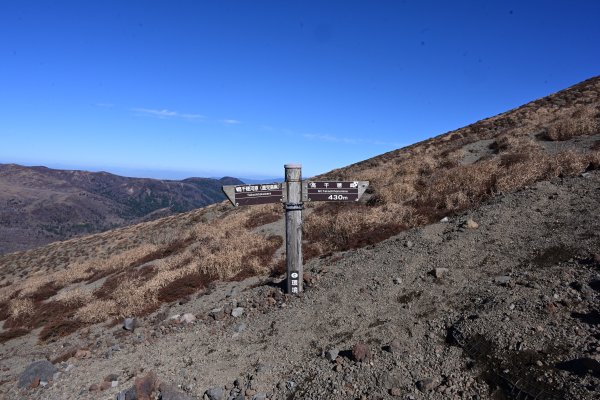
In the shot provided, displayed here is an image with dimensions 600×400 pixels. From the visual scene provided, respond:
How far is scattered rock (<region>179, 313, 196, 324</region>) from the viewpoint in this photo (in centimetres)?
888

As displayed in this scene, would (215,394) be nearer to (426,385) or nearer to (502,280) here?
(426,385)

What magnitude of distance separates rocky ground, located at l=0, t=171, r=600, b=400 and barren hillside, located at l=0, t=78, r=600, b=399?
30 mm

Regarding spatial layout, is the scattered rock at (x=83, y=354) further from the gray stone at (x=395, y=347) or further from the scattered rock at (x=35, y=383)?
the gray stone at (x=395, y=347)

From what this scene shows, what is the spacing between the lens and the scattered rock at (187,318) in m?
8.88

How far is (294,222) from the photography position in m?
8.70

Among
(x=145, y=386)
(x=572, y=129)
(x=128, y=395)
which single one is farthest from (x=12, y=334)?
(x=572, y=129)

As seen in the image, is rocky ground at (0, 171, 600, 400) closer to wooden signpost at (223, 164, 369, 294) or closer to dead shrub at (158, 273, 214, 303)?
dead shrub at (158, 273, 214, 303)

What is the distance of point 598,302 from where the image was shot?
19.6 feet

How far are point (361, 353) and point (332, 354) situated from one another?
0.53m

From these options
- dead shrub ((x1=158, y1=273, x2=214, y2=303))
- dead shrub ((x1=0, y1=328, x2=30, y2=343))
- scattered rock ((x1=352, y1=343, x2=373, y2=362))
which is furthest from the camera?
dead shrub ((x1=0, y1=328, x2=30, y2=343))

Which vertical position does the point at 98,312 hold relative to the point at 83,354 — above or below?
below

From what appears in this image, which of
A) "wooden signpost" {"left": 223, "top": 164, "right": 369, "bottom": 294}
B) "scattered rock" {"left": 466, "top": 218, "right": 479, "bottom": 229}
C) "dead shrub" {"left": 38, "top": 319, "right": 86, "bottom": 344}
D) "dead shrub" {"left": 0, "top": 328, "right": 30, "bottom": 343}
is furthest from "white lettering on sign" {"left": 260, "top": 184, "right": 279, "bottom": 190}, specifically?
"dead shrub" {"left": 0, "top": 328, "right": 30, "bottom": 343}

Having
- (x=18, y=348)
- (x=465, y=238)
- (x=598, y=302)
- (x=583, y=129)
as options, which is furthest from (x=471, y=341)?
(x=583, y=129)

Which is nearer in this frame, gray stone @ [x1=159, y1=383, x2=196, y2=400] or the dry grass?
gray stone @ [x1=159, y1=383, x2=196, y2=400]
